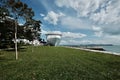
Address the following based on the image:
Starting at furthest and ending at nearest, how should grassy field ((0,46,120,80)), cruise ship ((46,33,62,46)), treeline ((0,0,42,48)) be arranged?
1. cruise ship ((46,33,62,46))
2. treeline ((0,0,42,48))
3. grassy field ((0,46,120,80))

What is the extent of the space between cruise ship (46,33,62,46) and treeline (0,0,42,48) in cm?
4438

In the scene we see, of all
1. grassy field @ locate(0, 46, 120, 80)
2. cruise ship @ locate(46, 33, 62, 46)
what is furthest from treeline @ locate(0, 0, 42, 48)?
cruise ship @ locate(46, 33, 62, 46)

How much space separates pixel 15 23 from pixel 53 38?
65.2 meters

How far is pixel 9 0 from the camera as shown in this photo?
54.7 feet

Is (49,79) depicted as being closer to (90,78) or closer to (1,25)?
(90,78)

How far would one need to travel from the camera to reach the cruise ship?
80.7 meters

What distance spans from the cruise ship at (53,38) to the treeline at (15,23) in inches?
1747

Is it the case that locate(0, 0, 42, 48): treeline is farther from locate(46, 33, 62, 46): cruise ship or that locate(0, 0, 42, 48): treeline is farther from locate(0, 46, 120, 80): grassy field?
locate(46, 33, 62, 46): cruise ship

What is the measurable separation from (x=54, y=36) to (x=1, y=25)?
5411 cm

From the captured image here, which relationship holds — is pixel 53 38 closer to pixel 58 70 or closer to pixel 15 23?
pixel 15 23

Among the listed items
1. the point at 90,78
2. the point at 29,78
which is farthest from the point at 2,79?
the point at 90,78

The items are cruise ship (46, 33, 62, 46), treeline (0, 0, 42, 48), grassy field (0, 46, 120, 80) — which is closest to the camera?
grassy field (0, 46, 120, 80)

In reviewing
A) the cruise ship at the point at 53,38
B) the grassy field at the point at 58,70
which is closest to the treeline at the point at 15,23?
the grassy field at the point at 58,70

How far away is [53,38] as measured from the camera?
3189 inches
